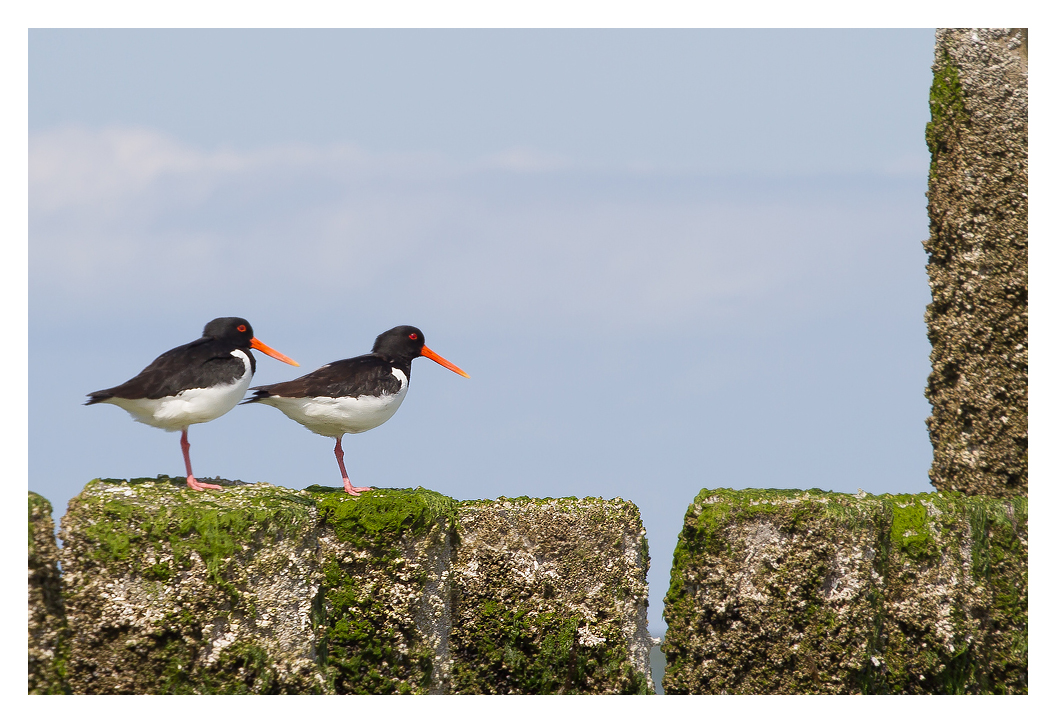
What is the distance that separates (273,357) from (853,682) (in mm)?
6699

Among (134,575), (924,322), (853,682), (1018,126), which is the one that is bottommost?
(853,682)

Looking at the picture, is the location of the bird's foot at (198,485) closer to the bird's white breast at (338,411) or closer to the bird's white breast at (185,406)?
the bird's white breast at (185,406)

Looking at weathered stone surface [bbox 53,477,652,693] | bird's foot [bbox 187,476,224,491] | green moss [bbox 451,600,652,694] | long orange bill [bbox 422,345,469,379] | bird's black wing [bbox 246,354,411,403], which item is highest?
long orange bill [bbox 422,345,469,379]

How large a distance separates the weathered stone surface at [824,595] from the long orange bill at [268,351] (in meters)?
4.39

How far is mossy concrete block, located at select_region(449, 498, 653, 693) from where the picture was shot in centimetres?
1036

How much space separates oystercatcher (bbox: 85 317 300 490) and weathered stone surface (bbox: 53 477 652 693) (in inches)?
23.5

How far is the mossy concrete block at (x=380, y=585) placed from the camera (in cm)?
953

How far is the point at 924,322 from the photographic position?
12406mm

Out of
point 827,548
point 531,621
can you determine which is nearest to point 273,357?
point 531,621

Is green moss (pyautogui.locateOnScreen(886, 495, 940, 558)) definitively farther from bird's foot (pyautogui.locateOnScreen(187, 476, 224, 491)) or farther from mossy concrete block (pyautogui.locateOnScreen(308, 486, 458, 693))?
bird's foot (pyautogui.locateOnScreen(187, 476, 224, 491))

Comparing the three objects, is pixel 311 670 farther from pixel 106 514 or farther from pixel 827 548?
pixel 827 548

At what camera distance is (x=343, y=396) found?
10.2 metres

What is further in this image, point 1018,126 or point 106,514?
point 1018,126

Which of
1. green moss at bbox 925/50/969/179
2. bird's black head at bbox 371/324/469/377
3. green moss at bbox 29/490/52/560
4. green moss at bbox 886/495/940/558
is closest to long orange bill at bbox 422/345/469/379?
bird's black head at bbox 371/324/469/377
